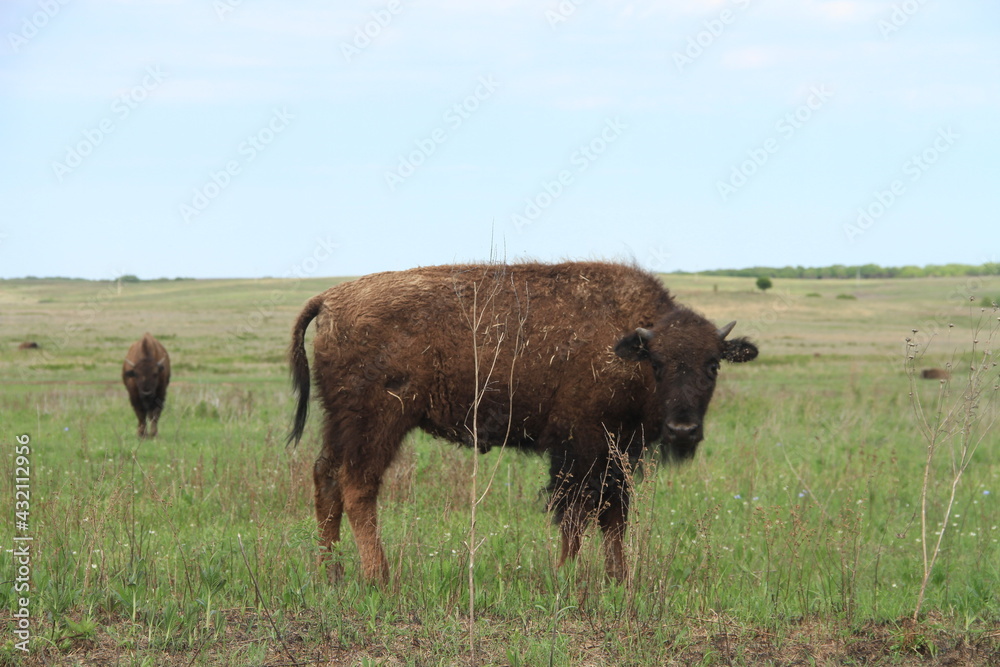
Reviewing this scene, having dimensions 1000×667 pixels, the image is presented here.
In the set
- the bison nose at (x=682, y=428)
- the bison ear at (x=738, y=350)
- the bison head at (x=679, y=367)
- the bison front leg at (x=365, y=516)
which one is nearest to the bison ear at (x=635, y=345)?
the bison head at (x=679, y=367)

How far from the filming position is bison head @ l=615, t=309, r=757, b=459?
21.0 feet

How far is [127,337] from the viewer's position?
155 ft

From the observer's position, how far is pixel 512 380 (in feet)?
21.3

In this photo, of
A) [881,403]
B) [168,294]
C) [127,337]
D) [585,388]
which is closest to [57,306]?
[168,294]

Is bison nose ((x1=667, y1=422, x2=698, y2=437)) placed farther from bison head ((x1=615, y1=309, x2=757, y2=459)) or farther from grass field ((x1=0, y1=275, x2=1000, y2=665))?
grass field ((x1=0, y1=275, x2=1000, y2=665))

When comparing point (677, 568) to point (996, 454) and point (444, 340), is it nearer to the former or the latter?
point (444, 340)

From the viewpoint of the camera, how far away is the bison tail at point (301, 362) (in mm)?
7145

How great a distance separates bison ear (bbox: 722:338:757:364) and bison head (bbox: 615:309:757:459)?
22 cm

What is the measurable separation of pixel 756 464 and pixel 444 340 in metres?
4.93

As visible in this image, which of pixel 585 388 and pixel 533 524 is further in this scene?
pixel 533 524

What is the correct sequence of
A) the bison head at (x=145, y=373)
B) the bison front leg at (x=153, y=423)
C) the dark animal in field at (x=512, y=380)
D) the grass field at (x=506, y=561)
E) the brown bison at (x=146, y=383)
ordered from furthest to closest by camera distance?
the bison head at (x=145, y=373) → the brown bison at (x=146, y=383) → the bison front leg at (x=153, y=423) → the dark animal in field at (x=512, y=380) → the grass field at (x=506, y=561)

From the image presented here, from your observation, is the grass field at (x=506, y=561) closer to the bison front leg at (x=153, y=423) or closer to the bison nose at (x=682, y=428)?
the bison front leg at (x=153, y=423)

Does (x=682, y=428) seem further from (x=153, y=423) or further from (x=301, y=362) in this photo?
(x=153, y=423)

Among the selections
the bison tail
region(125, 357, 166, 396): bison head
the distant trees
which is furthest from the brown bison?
the distant trees
